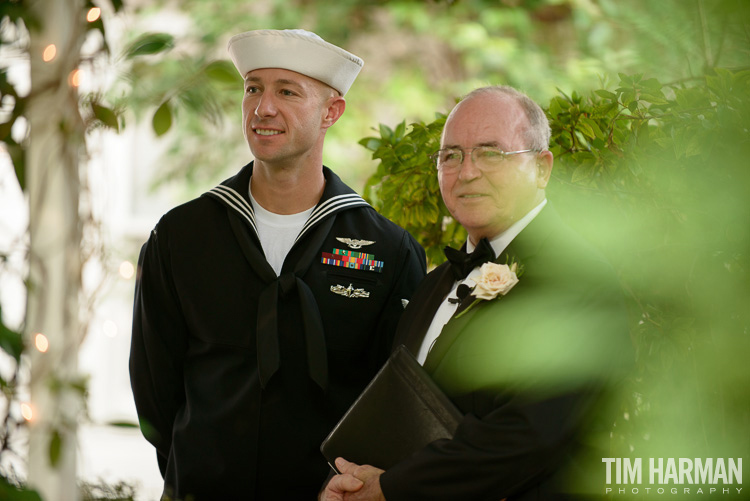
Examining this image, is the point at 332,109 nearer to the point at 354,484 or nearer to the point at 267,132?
the point at 267,132

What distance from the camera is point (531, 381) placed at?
1526mm

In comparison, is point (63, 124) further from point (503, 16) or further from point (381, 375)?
point (503, 16)

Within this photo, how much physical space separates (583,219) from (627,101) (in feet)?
1.05

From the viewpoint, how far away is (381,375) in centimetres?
168

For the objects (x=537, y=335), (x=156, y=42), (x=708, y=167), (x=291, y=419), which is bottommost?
(x=291, y=419)

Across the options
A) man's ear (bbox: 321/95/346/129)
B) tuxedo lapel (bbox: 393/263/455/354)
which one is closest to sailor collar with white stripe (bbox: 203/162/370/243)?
man's ear (bbox: 321/95/346/129)

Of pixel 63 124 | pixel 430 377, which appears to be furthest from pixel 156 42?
pixel 430 377

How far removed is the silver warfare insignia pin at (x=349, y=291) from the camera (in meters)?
2.21

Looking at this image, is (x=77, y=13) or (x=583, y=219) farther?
(x=583, y=219)

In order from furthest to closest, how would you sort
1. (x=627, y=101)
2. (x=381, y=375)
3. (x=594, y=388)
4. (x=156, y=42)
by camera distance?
1. (x=627, y=101)
2. (x=381, y=375)
3. (x=594, y=388)
4. (x=156, y=42)

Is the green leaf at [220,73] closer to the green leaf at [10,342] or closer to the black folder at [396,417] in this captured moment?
the green leaf at [10,342]

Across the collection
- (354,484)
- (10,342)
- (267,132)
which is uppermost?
(267,132)

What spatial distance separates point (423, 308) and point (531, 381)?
41 cm

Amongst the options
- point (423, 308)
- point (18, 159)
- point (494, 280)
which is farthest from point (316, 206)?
point (18, 159)
